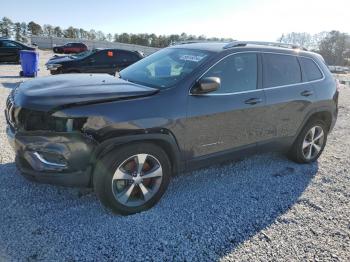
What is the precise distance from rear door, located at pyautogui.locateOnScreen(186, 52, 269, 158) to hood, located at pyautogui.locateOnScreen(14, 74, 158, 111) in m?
0.61

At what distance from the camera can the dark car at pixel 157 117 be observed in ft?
9.55

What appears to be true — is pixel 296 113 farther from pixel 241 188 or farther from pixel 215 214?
pixel 215 214

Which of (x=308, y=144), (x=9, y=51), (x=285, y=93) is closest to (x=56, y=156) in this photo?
(x=285, y=93)

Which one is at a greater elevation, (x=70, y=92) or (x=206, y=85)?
(x=206, y=85)

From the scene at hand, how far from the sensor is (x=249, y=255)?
2861mm

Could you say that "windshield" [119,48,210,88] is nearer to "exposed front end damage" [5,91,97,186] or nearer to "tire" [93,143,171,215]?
"tire" [93,143,171,215]

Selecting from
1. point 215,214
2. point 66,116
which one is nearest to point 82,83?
point 66,116

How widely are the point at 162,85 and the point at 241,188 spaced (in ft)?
5.65

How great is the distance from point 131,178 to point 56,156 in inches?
30.3

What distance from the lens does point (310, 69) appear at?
15.6 feet

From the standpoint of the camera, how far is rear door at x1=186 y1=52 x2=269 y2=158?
349 centimetres

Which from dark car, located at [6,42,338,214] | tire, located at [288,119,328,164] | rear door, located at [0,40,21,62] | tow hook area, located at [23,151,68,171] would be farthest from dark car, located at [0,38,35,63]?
tire, located at [288,119,328,164]

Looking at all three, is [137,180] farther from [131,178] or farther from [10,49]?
[10,49]

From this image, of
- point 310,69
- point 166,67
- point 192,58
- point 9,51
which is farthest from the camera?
point 9,51
